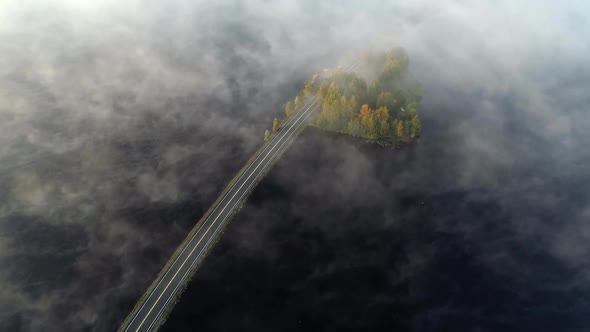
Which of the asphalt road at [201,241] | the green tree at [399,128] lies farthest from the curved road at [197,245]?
the green tree at [399,128]

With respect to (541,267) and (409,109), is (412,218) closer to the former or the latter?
(541,267)

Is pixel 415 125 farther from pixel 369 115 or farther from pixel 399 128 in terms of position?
pixel 369 115

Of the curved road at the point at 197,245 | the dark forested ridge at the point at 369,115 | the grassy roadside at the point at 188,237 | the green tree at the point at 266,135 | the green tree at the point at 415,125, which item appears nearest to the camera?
the curved road at the point at 197,245

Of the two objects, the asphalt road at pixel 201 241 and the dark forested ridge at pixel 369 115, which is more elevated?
the dark forested ridge at pixel 369 115

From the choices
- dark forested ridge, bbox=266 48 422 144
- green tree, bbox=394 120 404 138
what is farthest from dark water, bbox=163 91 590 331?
green tree, bbox=394 120 404 138

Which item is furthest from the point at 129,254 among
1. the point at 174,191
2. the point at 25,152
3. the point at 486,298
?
the point at 486,298

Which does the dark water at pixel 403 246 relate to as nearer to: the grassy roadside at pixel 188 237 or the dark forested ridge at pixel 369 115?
the dark forested ridge at pixel 369 115
